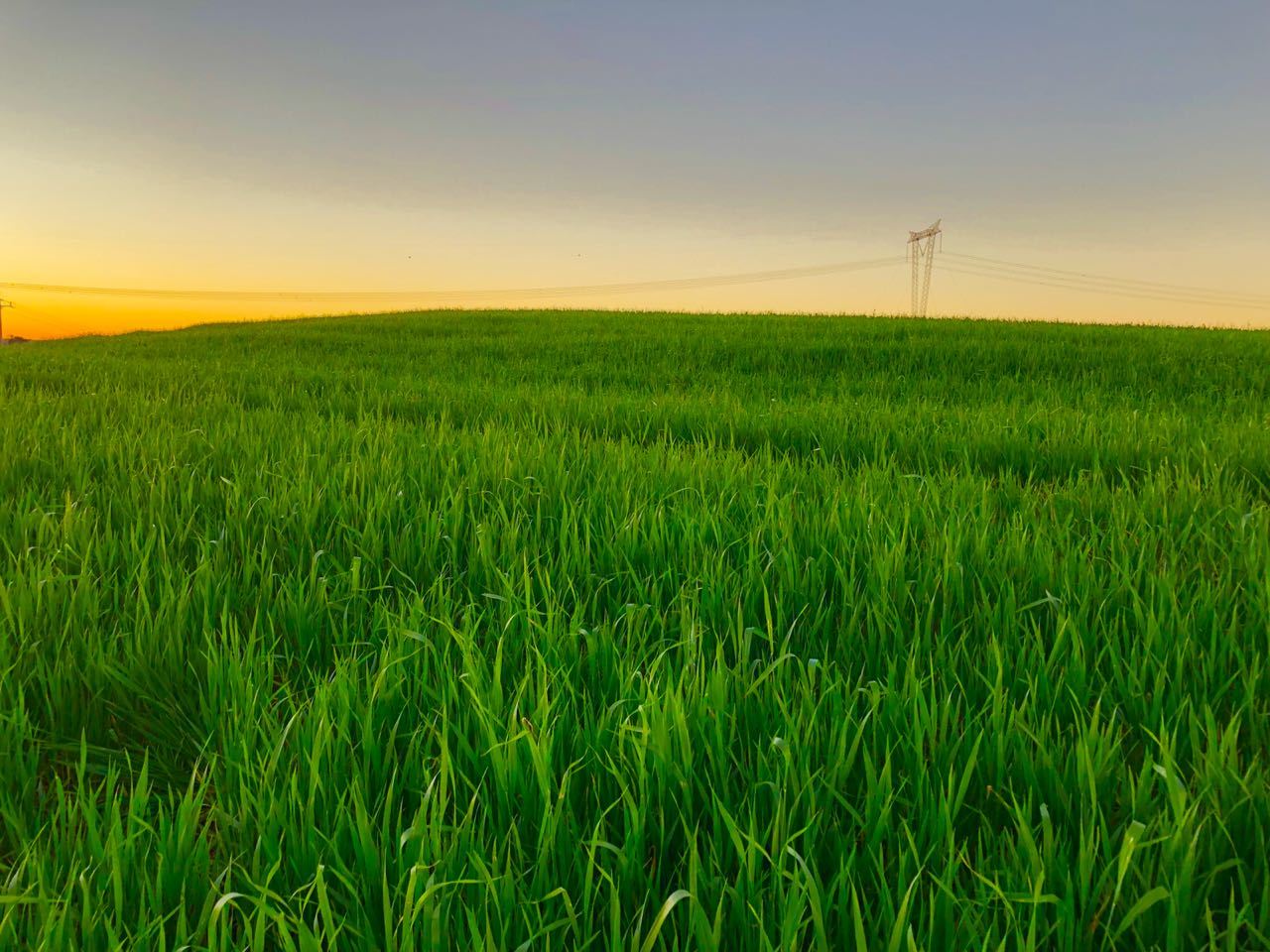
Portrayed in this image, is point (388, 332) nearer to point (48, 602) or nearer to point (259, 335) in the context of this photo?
point (259, 335)

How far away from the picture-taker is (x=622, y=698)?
1330mm

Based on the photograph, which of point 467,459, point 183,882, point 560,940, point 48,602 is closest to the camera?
point 560,940

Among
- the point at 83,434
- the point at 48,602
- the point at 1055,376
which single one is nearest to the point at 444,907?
the point at 48,602

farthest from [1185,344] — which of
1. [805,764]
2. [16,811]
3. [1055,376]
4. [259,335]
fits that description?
[259,335]

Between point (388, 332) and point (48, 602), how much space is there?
608 inches

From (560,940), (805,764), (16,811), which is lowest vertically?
(16,811)

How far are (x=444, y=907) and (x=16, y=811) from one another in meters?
0.93

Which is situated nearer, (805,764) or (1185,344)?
(805,764)

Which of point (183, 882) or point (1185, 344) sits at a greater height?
point (1185, 344)

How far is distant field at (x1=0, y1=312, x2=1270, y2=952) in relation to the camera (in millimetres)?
930

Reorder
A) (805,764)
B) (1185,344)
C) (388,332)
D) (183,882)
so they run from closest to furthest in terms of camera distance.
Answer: (183,882)
(805,764)
(1185,344)
(388,332)

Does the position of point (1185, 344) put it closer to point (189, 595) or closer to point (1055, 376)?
point (1055, 376)

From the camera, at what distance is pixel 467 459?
3.38m

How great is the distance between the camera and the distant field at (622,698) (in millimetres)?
930
